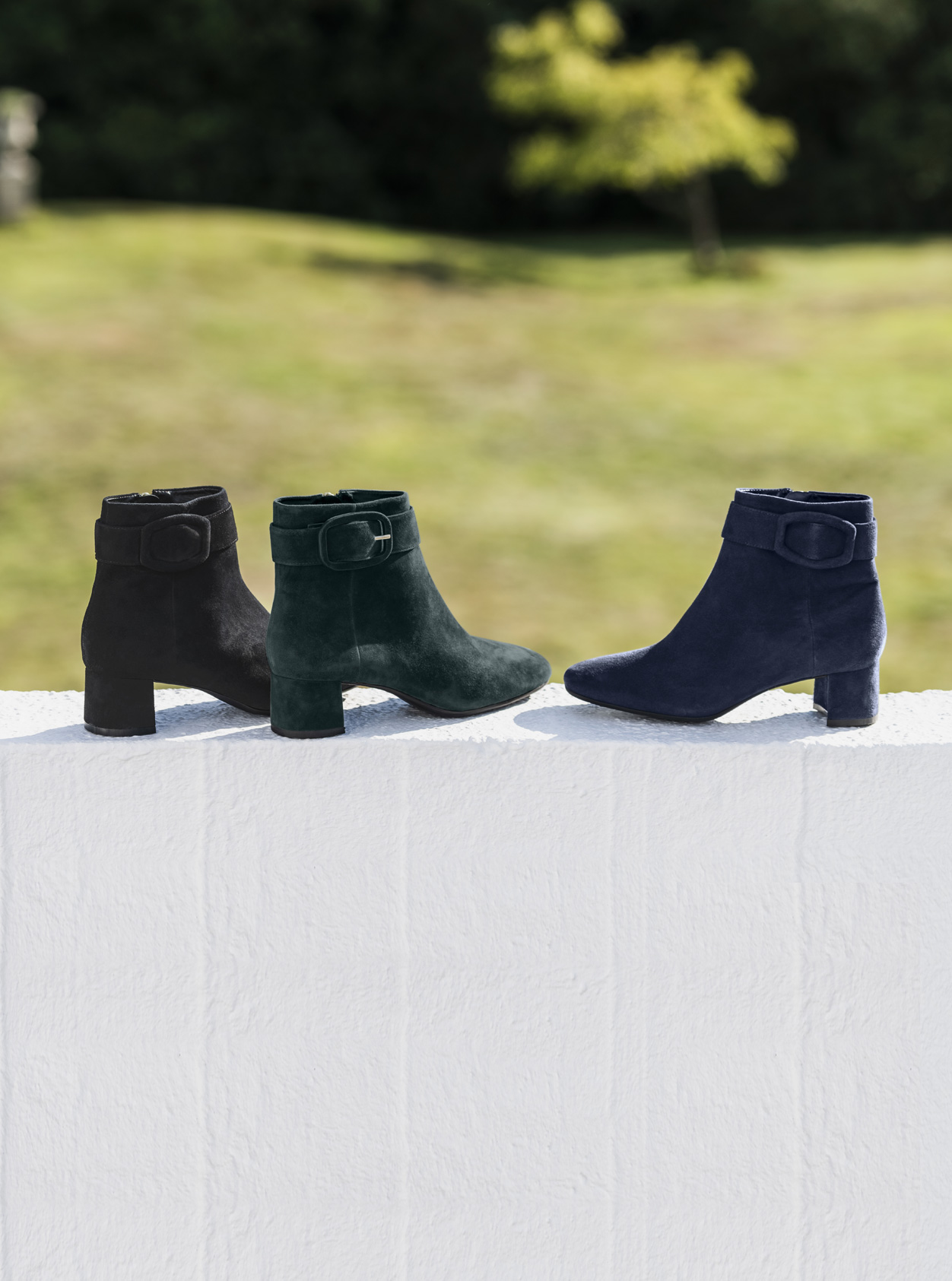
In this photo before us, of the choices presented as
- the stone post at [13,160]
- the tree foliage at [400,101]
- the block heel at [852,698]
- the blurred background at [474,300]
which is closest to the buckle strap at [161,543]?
the block heel at [852,698]

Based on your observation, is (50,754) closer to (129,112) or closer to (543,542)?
(543,542)

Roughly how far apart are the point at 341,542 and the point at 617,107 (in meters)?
11.8

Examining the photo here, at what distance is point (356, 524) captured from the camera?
120 centimetres

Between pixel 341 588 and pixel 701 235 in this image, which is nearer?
pixel 341 588

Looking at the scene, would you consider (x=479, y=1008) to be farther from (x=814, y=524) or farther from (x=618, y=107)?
(x=618, y=107)

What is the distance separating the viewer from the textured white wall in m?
1.22

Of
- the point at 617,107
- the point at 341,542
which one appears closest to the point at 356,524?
the point at 341,542

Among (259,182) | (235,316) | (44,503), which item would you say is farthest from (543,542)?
(259,182)

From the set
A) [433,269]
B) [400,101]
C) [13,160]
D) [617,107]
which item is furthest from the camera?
[400,101]

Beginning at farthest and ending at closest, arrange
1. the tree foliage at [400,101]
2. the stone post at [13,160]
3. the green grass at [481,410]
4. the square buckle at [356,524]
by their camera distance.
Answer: the tree foliage at [400,101]
the stone post at [13,160]
the green grass at [481,410]
the square buckle at [356,524]

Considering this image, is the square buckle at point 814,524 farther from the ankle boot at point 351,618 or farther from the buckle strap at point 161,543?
the buckle strap at point 161,543

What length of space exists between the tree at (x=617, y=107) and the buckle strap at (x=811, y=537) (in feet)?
38.0

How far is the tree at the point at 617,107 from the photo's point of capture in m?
11.8

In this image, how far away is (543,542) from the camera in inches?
233
